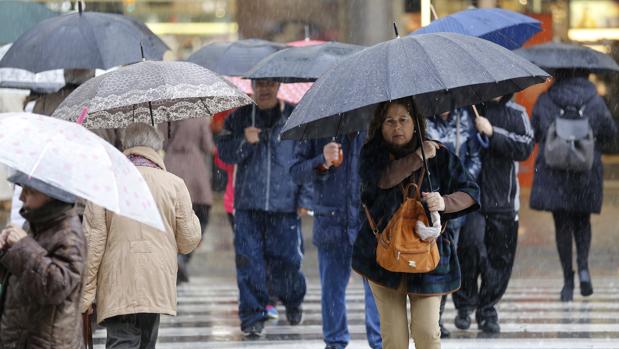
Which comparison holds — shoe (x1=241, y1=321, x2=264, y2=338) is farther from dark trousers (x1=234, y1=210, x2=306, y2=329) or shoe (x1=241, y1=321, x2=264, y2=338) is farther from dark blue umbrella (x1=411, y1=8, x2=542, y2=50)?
dark blue umbrella (x1=411, y1=8, x2=542, y2=50)

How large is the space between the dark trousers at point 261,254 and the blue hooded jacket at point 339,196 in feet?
4.13

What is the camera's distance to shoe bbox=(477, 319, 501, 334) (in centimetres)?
1009

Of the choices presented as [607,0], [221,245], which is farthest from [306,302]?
[607,0]

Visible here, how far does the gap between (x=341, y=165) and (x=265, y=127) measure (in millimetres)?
1401

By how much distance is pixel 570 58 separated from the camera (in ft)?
38.3

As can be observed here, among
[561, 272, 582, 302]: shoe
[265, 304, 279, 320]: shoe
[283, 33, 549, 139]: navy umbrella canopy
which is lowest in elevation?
[561, 272, 582, 302]: shoe

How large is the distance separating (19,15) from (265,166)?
2.87m

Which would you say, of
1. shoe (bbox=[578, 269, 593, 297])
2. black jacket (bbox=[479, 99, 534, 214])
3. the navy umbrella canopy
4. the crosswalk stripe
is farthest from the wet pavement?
the navy umbrella canopy

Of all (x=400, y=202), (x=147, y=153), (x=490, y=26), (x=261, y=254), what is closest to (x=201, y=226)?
(x=261, y=254)

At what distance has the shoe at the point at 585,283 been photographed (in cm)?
1188

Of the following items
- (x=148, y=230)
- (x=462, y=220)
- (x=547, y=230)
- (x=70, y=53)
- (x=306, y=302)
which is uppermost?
(x=70, y=53)

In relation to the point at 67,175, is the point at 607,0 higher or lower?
lower

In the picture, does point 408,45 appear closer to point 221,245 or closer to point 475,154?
point 475,154

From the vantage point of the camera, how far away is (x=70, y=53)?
360 inches
